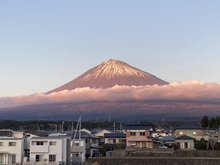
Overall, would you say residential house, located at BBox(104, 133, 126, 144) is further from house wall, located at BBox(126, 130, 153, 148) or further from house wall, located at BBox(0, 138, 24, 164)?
house wall, located at BBox(0, 138, 24, 164)

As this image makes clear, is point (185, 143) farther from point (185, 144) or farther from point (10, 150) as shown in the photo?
point (10, 150)

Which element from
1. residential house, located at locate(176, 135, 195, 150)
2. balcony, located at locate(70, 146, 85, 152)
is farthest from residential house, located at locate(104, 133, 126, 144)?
balcony, located at locate(70, 146, 85, 152)

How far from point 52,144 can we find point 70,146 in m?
1.93

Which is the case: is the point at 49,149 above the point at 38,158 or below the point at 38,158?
above

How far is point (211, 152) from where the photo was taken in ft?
87.1

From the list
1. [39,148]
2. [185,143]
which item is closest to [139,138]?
[185,143]

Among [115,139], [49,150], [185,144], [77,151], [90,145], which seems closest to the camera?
[49,150]

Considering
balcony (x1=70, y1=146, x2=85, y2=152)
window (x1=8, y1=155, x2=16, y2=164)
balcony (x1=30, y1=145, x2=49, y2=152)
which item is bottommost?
window (x1=8, y1=155, x2=16, y2=164)

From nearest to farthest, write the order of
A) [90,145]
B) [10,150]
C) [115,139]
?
[10,150], [90,145], [115,139]

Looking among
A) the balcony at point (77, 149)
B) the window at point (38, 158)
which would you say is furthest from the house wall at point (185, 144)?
the window at point (38, 158)

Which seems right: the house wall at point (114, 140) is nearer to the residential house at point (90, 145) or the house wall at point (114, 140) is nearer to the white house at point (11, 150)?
the residential house at point (90, 145)

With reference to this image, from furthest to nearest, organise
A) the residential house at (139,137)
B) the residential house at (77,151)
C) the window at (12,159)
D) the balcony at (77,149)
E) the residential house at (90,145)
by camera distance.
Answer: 1. the residential house at (139,137)
2. the residential house at (90,145)
3. the balcony at (77,149)
4. the residential house at (77,151)
5. the window at (12,159)

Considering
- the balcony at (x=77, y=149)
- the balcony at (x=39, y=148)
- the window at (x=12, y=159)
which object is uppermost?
the balcony at (x=39, y=148)

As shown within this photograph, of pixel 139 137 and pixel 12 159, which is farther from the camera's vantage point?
pixel 139 137
